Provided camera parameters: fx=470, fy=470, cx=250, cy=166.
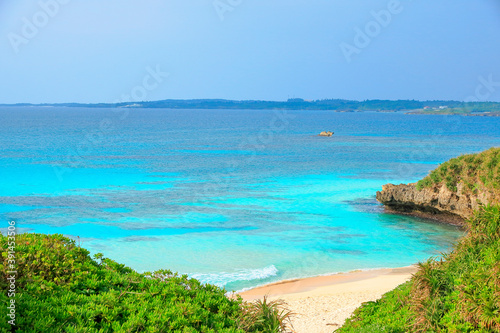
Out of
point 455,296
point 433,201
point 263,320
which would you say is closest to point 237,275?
point 455,296

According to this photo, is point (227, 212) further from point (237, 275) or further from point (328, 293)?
point (328, 293)

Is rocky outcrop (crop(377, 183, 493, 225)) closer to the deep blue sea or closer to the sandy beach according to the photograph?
the deep blue sea

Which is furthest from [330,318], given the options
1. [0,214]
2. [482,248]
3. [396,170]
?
[396,170]

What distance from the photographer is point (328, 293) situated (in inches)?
718

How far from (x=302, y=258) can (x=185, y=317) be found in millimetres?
16934

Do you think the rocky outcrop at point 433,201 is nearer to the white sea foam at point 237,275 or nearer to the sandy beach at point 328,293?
the sandy beach at point 328,293

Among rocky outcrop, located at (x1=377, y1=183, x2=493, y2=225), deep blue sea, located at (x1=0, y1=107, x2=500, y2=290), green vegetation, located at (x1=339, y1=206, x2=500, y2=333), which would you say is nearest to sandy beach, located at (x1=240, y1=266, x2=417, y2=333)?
deep blue sea, located at (x1=0, y1=107, x2=500, y2=290)

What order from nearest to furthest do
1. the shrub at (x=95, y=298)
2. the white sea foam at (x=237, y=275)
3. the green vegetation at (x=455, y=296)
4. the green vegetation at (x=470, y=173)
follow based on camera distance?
the shrub at (x=95, y=298), the green vegetation at (x=455, y=296), the white sea foam at (x=237, y=275), the green vegetation at (x=470, y=173)

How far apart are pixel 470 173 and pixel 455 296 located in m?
22.3

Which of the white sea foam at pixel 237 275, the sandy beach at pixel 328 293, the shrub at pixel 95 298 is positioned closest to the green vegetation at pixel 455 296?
the shrub at pixel 95 298

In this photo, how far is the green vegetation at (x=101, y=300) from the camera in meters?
6.56

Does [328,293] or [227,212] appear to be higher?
[227,212]

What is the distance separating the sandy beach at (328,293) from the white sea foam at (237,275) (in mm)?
1235

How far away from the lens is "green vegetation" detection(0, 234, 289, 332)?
21.5 feet
